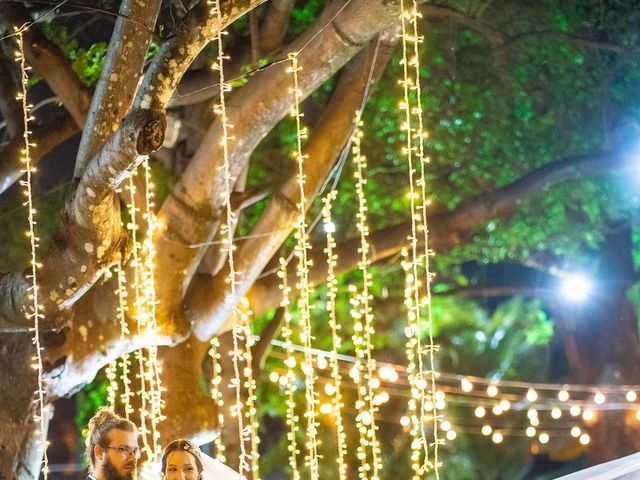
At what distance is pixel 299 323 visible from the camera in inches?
419

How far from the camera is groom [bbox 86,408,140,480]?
347 cm

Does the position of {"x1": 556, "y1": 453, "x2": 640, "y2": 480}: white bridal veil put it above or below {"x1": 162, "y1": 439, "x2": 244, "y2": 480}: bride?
below

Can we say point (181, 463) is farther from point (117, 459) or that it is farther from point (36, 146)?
point (36, 146)

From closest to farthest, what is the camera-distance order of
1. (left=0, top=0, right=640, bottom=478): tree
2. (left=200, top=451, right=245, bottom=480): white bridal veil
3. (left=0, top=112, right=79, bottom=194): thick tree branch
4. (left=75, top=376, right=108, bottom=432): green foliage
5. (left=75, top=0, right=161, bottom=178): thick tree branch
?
(left=200, top=451, right=245, bottom=480): white bridal veil
(left=75, top=0, right=161, bottom=178): thick tree branch
(left=0, top=0, right=640, bottom=478): tree
(left=0, top=112, right=79, bottom=194): thick tree branch
(left=75, top=376, right=108, bottom=432): green foliage

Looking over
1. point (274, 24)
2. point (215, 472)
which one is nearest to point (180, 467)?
point (215, 472)

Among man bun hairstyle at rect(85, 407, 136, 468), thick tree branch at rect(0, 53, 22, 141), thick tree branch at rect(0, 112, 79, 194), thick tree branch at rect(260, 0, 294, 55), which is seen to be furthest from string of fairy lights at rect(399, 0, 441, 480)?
thick tree branch at rect(0, 53, 22, 141)

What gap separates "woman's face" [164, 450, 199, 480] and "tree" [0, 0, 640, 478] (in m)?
1.58

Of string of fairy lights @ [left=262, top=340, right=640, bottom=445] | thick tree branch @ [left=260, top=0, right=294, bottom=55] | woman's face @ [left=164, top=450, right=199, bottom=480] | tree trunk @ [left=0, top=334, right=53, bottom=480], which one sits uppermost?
thick tree branch @ [left=260, top=0, right=294, bottom=55]

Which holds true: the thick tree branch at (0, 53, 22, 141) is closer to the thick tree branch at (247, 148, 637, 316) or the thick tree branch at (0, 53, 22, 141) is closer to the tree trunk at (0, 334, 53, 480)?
the tree trunk at (0, 334, 53, 480)

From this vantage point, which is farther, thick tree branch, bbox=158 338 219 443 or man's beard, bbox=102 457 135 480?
thick tree branch, bbox=158 338 219 443

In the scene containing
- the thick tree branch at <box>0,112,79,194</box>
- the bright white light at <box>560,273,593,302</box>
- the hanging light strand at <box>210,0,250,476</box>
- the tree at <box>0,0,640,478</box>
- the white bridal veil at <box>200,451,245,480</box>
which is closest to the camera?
the white bridal veil at <box>200,451,245,480</box>

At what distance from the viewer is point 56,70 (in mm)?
6371

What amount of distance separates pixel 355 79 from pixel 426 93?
6.33ft

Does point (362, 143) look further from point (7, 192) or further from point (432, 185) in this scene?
point (7, 192)
